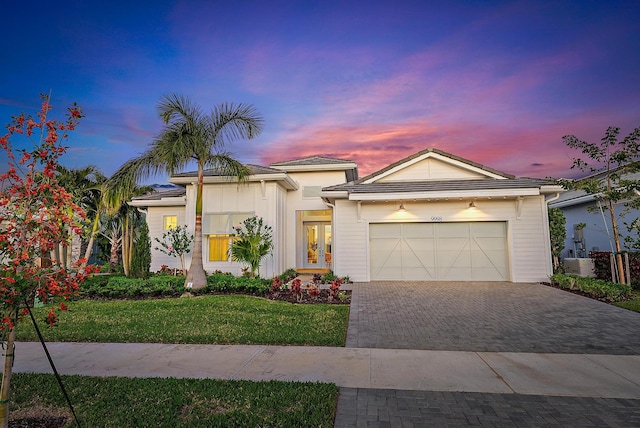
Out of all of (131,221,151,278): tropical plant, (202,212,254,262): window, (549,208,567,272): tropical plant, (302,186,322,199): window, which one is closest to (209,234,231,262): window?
(202,212,254,262): window

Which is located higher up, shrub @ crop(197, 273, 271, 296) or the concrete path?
shrub @ crop(197, 273, 271, 296)

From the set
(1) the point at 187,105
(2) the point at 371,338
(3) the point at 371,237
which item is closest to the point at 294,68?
(1) the point at 187,105

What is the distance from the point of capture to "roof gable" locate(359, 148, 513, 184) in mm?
13492

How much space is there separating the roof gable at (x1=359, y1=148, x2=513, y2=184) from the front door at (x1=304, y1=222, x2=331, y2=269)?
12.7 ft

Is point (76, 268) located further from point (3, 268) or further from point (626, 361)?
point (626, 361)

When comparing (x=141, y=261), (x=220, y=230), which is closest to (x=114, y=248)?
(x=141, y=261)

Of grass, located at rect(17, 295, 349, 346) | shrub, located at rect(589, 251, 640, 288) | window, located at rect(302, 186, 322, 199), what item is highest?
window, located at rect(302, 186, 322, 199)

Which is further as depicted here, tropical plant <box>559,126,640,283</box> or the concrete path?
tropical plant <box>559,126,640,283</box>

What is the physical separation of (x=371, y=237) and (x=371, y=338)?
7.73 metres

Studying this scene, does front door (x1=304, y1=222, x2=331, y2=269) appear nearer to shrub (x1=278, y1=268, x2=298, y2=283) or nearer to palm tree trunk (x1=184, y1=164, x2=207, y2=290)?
shrub (x1=278, y1=268, x2=298, y2=283)

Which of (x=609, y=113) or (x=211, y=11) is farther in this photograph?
(x=609, y=113)

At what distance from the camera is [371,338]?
19.4ft

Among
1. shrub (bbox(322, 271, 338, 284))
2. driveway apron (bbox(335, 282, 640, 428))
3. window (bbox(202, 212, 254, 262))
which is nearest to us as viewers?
driveway apron (bbox(335, 282, 640, 428))

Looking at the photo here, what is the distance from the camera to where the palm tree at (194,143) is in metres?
10.7
